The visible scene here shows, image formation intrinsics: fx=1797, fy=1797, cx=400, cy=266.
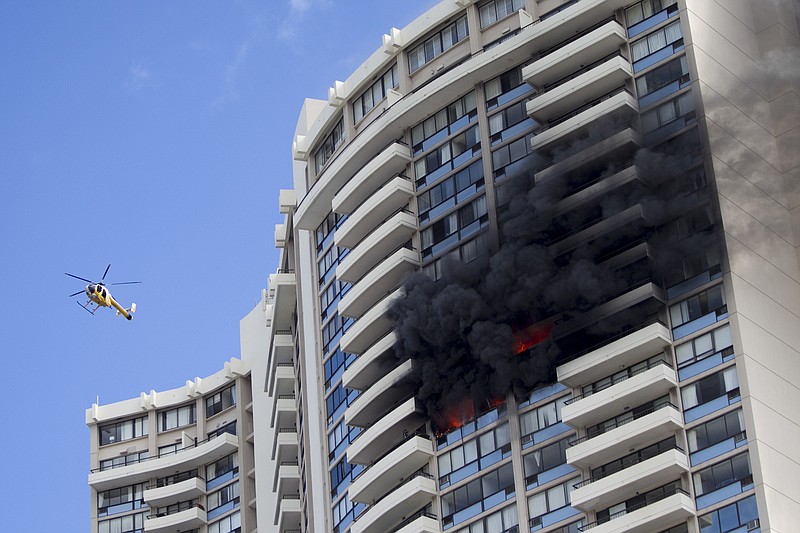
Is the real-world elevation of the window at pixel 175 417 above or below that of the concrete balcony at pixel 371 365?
above

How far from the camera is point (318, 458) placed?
11125cm

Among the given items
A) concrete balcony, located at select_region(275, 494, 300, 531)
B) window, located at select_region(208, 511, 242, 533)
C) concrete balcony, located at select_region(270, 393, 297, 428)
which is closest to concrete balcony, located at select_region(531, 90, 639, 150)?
concrete balcony, located at select_region(270, 393, 297, 428)

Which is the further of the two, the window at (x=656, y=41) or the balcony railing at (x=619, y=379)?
the window at (x=656, y=41)

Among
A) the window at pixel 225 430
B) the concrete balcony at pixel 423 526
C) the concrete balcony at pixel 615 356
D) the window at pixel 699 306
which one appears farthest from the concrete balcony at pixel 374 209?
the window at pixel 225 430

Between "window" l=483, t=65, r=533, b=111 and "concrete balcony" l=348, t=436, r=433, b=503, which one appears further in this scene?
"window" l=483, t=65, r=533, b=111

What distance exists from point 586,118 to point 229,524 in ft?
170

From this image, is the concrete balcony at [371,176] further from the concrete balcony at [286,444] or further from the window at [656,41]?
the concrete balcony at [286,444]

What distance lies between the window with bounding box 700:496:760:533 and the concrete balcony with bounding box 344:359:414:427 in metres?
22.1

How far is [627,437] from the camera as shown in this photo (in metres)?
89.8

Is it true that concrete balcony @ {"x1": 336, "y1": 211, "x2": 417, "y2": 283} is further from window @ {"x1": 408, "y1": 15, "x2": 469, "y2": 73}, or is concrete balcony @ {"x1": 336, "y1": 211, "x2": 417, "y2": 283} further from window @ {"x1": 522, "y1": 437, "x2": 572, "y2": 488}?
window @ {"x1": 522, "y1": 437, "x2": 572, "y2": 488}

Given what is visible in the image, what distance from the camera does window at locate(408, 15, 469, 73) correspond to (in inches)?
4284

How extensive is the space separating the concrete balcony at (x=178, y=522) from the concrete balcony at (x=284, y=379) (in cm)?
1812

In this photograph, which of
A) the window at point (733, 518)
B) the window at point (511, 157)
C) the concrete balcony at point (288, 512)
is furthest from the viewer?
the concrete balcony at point (288, 512)

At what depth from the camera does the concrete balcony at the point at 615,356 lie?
91812 millimetres
